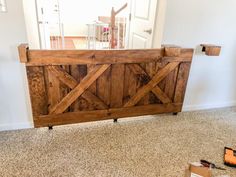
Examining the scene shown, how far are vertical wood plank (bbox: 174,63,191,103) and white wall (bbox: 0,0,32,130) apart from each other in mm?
1721

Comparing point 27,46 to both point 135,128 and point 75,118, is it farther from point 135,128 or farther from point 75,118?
point 135,128

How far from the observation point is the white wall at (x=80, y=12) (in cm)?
708

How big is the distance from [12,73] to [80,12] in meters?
5.90

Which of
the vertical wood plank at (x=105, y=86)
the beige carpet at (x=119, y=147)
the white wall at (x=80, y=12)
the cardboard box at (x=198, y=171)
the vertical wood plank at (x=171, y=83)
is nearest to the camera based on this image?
the cardboard box at (x=198, y=171)

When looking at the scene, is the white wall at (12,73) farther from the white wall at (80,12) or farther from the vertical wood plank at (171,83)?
the white wall at (80,12)

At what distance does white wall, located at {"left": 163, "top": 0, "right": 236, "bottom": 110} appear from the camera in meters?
2.24

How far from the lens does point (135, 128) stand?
7.55ft

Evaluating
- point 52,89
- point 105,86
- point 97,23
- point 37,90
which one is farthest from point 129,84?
point 97,23

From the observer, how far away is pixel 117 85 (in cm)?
222

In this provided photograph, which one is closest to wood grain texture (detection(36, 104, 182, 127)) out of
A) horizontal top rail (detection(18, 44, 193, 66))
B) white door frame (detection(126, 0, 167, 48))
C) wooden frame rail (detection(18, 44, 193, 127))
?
wooden frame rail (detection(18, 44, 193, 127))

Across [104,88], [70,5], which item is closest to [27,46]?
[104,88]

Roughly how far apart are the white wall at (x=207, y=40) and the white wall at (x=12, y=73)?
58.6 inches

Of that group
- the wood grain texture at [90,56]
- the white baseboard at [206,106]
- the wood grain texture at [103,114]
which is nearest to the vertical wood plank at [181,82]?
the wood grain texture at [103,114]

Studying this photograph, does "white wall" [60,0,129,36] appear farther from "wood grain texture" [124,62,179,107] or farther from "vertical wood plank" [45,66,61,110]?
"vertical wood plank" [45,66,61,110]
